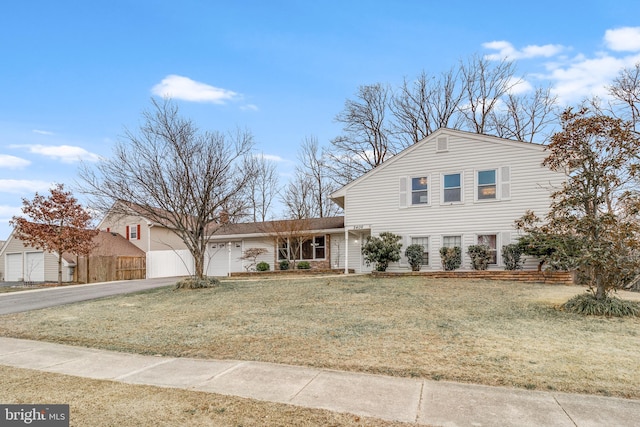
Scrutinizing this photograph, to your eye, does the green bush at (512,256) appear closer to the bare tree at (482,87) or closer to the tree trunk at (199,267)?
the tree trunk at (199,267)

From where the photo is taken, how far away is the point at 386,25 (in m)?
15.3

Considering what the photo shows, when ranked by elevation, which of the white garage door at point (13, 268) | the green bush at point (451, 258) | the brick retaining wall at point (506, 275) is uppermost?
the green bush at point (451, 258)

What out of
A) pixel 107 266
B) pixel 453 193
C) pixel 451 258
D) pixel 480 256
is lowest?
pixel 107 266

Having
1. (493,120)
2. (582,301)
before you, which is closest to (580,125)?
(582,301)

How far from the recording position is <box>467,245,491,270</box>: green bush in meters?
15.5

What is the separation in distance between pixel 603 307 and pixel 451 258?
26.2ft

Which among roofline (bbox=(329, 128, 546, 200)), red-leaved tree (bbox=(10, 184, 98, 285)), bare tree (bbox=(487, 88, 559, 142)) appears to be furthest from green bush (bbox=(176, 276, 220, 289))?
bare tree (bbox=(487, 88, 559, 142))

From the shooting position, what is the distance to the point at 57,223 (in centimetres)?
2073

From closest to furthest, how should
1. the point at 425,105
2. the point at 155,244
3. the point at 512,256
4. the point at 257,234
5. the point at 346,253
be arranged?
the point at 512,256
the point at 346,253
the point at 257,234
the point at 155,244
the point at 425,105

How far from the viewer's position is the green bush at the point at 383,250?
1653cm

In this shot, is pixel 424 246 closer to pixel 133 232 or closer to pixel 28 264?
pixel 133 232

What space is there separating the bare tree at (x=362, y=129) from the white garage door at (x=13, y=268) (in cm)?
2337

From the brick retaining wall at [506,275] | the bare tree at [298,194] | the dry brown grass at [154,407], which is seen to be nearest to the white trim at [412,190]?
the brick retaining wall at [506,275]

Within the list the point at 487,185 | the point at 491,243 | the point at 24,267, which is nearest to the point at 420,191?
the point at 487,185
